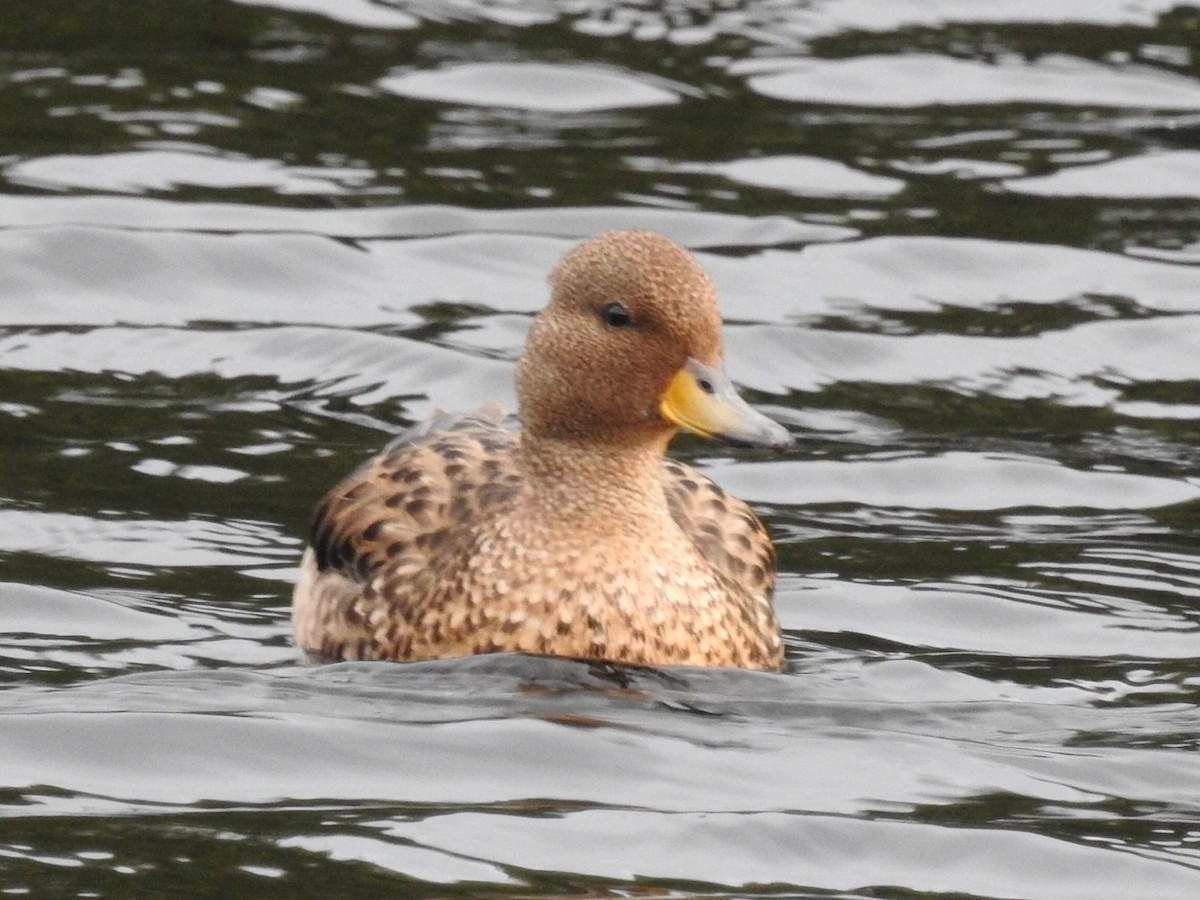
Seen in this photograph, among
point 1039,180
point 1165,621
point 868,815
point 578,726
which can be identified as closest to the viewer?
point 868,815

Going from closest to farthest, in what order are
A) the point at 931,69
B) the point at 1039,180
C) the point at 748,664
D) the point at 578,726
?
the point at 578,726, the point at 748,664, the point at 1039,180, the point at 931,69

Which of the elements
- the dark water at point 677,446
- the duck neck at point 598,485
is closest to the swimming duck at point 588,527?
the duck neck at point 598,485

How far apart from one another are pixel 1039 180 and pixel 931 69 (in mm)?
1860

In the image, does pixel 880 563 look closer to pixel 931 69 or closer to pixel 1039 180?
pixel 1039 180

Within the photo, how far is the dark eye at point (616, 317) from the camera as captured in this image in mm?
8969

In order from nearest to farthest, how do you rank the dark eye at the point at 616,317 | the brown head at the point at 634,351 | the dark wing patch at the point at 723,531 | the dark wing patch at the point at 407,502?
the brown head at the point at 634,351, the dark eye at the point at 616,317, the dark wing patch at the point at 407,502, the dark wing patch at the point at 723,531

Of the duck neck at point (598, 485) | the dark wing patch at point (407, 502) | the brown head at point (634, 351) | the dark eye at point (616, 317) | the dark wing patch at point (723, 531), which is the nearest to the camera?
the brown head at point (634, 351)

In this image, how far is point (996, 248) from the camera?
14461 mm

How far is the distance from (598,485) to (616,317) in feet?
1.84

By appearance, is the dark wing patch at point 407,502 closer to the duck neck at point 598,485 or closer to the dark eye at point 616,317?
the duck neck at point 598,485

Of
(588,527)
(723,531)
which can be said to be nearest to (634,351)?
Result: (588,527)

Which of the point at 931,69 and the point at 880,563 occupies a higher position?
the point at 931,69

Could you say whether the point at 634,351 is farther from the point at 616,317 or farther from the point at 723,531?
the point at 723,531

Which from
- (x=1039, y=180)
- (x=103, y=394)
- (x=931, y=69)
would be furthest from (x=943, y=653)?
(x=931, y=69)
